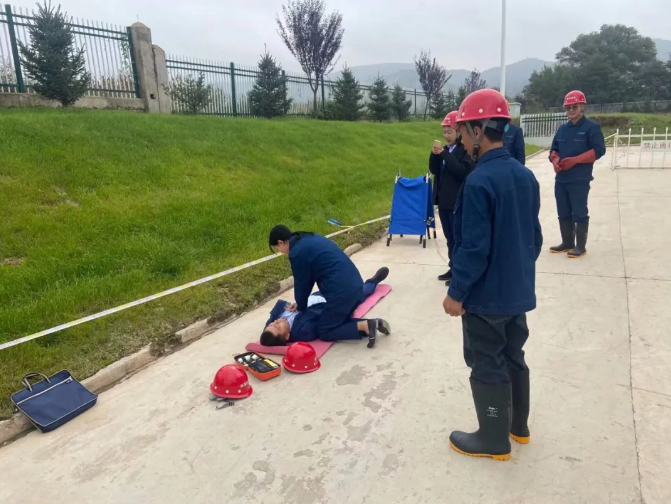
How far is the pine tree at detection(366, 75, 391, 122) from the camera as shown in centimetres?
2325

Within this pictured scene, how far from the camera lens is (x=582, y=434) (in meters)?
2.83

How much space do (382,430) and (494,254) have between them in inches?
52.9

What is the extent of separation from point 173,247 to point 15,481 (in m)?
3.65

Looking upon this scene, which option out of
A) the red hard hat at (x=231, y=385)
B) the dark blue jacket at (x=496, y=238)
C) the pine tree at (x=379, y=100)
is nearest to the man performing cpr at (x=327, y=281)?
the red hard hat at (x=231, y=385)

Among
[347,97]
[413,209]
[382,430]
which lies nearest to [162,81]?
[347,97]

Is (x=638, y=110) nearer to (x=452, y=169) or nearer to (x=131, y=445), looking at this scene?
(x=452, y=169)

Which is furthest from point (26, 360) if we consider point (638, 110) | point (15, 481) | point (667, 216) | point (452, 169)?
point (638, 110)

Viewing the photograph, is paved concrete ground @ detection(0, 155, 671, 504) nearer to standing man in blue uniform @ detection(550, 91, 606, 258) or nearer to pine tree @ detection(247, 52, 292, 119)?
standing man in blue uniform @ detection(550, 91, 606, 258)

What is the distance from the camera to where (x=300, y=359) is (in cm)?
378

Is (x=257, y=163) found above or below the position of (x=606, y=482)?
above

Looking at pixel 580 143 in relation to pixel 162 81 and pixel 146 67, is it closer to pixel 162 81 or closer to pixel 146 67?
pixel 146 67

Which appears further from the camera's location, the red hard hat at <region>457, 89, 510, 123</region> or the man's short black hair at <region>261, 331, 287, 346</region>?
the man's short black hair at <region>261, 331, 287, 346</region>

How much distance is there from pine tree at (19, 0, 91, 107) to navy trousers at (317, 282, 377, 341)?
10.2m

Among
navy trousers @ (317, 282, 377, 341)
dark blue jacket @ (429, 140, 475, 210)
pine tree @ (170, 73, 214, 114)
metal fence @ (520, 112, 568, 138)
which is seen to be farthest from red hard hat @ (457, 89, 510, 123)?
metal fence @ (520, 112, 568, 138)
